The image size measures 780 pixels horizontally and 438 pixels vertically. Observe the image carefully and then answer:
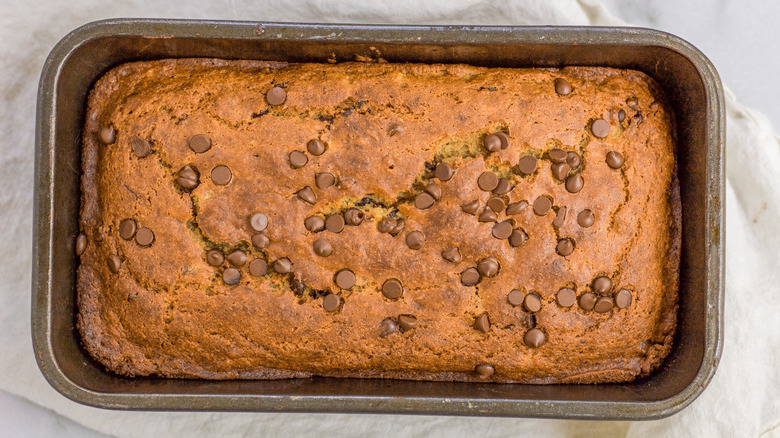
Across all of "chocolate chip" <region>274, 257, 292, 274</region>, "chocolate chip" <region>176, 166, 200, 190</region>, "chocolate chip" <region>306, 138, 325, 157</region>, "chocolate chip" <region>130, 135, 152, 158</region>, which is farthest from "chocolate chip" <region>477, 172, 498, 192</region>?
"chocolate chip" <region>130, 135, 152, 158</region>

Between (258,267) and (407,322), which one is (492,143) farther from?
(258,267)

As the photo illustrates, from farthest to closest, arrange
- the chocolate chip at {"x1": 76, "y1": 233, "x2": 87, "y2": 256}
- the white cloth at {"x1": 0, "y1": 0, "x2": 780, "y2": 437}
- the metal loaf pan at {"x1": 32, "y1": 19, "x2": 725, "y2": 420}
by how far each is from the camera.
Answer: the white cloth at {"x1": 0, "y1": 0, "x2": 780, "y2": 437} → the chocolate chip at {"x1": 76, "y1": 233, "x2": 87, "y2": 256} → the metal loaf pan at {"x1": 32, "y1": 19, "x2": 725, "y2": 420}

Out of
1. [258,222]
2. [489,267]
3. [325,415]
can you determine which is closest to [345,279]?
[258,222]

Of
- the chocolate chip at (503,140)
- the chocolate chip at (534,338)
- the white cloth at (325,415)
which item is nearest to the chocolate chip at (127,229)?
the white cloth at (325,415)

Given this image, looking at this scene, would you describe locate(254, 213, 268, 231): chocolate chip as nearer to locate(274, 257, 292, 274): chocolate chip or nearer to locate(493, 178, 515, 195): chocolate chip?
locate(274, 257, 292, 274): chocolate chip

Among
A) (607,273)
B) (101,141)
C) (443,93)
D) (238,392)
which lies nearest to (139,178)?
(101,141)

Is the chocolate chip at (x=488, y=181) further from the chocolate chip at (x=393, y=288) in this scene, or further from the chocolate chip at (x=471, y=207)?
the chocolate chip at (x=393, y=288)
